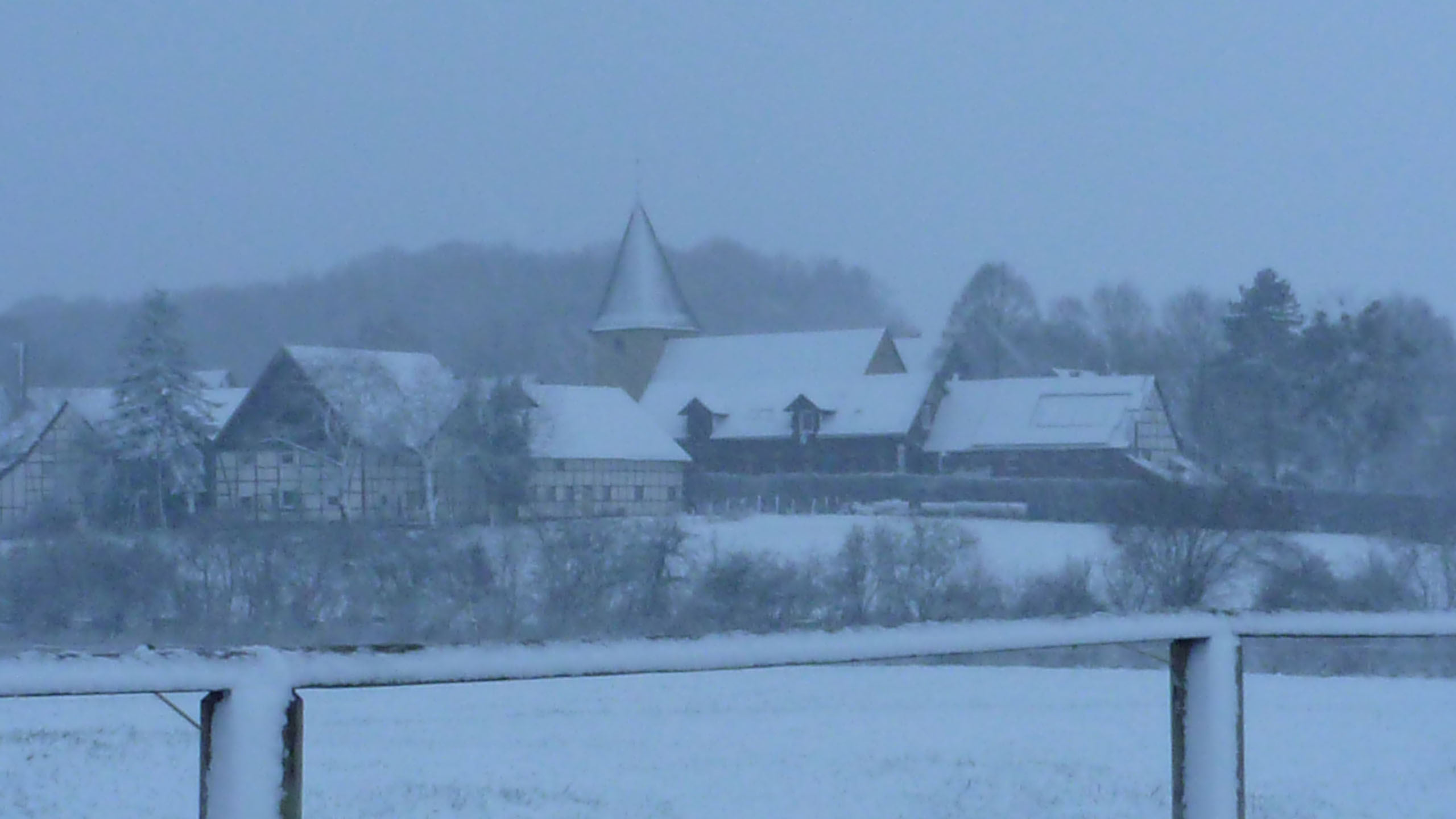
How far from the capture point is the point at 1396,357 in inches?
481

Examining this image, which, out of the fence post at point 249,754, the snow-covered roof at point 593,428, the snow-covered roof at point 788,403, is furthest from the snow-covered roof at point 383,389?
the fence post at point 249,754

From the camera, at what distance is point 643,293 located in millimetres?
13188

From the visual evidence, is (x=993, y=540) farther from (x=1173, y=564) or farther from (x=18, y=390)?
(x=18, y=390)

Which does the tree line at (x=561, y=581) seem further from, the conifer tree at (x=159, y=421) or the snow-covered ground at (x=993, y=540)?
the conifer tree at (x=159, y=421)

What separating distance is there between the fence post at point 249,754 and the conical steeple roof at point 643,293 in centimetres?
1110

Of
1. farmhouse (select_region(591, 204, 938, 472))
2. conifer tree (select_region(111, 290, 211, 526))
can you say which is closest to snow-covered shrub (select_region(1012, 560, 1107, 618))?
farmhouse (select_region(591, 204, 938, 472))

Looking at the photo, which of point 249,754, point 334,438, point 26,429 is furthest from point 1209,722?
point 334,438

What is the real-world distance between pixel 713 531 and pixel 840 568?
3.11ft

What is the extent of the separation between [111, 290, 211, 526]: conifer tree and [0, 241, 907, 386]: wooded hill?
37 centimetres

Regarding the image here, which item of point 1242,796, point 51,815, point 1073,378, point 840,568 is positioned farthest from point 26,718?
point 1073,378

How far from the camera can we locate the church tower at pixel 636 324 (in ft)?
40.9

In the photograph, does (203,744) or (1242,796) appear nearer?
(203,744)

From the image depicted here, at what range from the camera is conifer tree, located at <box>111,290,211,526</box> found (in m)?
8.88

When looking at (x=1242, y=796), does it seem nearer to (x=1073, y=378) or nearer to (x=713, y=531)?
(x=713, y=531)
